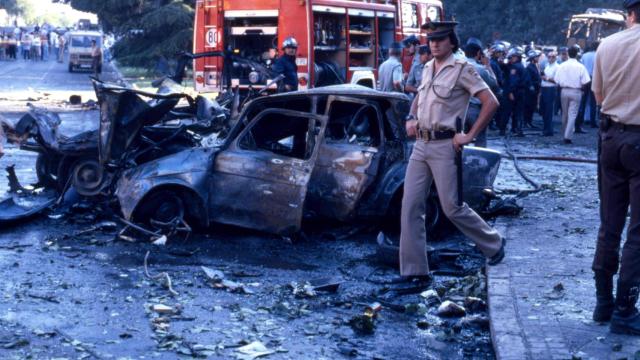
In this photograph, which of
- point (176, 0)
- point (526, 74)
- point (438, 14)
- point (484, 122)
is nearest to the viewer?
point (484, 122)

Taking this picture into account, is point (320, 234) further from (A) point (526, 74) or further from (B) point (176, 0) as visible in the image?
(B) point (176, 0)

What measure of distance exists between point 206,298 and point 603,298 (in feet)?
9.31

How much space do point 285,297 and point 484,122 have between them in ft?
6.58

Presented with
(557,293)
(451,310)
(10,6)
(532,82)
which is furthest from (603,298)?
(10,6)

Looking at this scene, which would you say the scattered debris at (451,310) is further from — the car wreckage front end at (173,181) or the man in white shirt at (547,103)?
the man in white shirt at (547,103)

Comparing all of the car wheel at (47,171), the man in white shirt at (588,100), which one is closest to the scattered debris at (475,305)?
the car wheel at (47,171)

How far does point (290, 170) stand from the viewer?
873 cm

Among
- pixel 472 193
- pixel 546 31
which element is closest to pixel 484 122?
pixel 472 193

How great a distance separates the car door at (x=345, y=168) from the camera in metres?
8.93

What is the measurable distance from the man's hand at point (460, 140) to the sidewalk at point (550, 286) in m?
1.10

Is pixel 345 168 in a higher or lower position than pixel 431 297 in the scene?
higher

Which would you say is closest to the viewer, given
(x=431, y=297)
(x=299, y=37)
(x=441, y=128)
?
(x=441, y=128)

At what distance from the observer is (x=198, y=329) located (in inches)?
239

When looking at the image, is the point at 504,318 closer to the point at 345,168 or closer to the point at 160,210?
the point at 345,168
